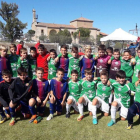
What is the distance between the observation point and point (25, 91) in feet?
11.4

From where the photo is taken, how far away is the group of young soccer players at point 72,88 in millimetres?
3441

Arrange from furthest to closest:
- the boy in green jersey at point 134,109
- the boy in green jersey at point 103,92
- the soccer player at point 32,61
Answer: the soccer player at point 32,61
the boy in green jersey at point 103,92
the boy in green jersey at point 134,109

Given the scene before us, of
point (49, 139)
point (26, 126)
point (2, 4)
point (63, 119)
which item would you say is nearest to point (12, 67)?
point (26, 126)

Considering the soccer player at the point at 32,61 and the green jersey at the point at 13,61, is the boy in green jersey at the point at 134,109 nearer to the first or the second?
the soccer player at the point at 32,61

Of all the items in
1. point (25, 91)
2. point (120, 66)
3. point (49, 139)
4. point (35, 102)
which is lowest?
point (49, 139)

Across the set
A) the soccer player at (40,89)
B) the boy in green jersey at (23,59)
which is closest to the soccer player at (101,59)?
the soccer player at (40,89)

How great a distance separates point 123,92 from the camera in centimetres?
347

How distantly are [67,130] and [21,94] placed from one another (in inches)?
52.0

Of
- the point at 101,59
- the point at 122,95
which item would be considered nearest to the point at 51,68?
the point at 101,59

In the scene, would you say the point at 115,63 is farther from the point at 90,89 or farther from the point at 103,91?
the point at 90,89

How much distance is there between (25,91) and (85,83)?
4.83 ft

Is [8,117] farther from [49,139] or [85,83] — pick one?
[85,83]

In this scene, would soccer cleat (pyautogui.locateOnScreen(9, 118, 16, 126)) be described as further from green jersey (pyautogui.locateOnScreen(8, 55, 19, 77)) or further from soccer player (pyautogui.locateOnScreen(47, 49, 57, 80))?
soccer player (pyautogui.locateOnScreen(47, 49, 57, 80))

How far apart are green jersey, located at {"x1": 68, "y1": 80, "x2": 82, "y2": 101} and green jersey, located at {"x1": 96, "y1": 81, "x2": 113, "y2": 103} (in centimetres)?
48
